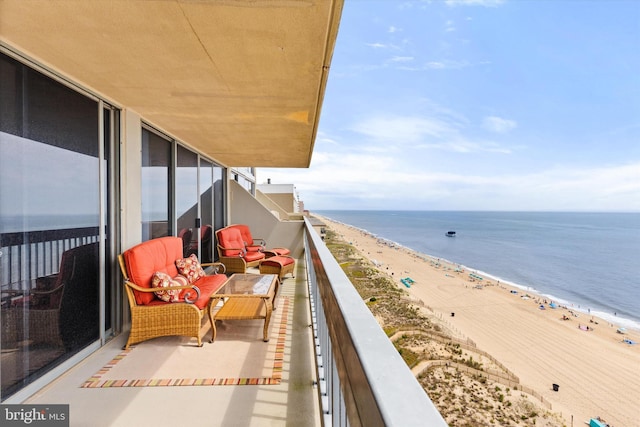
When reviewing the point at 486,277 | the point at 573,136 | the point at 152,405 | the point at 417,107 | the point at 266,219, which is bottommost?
the point at 486,277

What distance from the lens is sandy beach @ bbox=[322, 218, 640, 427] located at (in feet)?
24.3

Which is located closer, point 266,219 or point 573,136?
point 266,219

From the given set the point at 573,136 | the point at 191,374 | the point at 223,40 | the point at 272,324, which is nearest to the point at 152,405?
the point at 191,374

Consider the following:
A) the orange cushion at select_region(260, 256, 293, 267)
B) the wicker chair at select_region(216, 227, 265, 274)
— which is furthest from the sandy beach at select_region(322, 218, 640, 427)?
the wicker chair at select_region(216, 227, 265, 274)

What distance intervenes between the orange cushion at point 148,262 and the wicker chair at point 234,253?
1.90 m

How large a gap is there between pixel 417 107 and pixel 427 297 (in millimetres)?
30485

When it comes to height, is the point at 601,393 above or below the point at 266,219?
below

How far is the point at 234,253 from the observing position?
5.50 metres

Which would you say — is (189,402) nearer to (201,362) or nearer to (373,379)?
(201,362)

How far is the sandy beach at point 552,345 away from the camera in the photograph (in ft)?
24.3

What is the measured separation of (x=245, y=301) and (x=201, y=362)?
909 mm

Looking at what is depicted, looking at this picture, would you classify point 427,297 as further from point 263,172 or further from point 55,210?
point 55,210

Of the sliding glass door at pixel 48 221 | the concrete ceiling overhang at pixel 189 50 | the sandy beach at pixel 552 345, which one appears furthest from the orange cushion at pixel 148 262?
the sandy beach at pixel 552 345

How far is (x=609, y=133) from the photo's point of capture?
4059 centimetres
